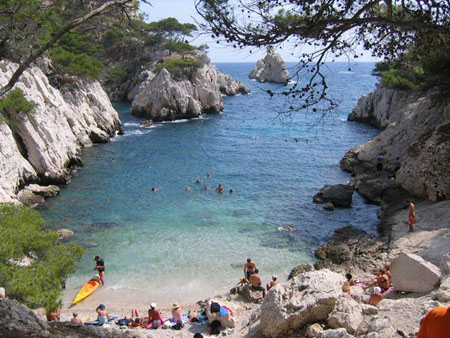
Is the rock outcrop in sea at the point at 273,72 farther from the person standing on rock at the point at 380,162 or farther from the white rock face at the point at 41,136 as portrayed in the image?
the person standing on rock at the point at 380,162

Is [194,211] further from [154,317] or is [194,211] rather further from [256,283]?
[154,317]

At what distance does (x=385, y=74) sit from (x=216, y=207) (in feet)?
106

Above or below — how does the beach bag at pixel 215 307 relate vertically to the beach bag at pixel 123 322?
above

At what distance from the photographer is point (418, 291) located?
A: 534 inches

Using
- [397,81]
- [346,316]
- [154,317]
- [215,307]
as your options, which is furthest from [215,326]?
[397,81]

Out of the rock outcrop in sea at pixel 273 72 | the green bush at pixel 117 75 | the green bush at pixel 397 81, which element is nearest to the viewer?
the green bush at pixel 397 81

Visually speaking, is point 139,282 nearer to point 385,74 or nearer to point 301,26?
point 301,26

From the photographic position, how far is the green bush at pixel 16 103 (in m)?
28.1

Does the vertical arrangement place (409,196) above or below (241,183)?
above

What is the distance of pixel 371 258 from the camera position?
1920 cm

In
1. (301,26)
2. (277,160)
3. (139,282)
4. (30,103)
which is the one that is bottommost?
(139,282)

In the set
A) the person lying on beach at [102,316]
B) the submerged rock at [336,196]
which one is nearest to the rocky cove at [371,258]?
the submerged rock at [336,196]

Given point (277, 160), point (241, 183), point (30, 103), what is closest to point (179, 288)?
point (241, 183)

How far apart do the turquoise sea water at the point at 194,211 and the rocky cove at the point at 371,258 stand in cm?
152
